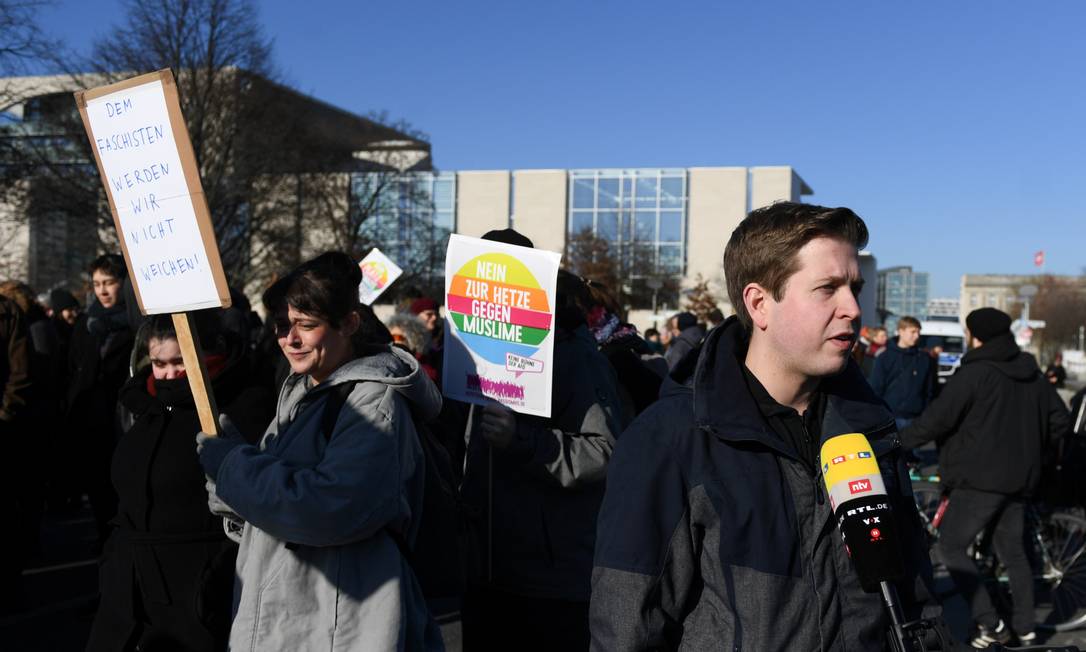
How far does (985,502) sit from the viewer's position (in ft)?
22.8

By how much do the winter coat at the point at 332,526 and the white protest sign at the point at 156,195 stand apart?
595mm

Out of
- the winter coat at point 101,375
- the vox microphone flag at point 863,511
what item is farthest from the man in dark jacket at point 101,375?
the vox microphone flag at point 863,511

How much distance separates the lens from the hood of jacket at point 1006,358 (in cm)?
695

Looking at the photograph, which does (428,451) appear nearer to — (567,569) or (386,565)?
(386,565)

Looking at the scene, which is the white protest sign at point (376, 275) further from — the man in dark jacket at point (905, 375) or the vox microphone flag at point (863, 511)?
the man in dark jacket at point (905, 375)

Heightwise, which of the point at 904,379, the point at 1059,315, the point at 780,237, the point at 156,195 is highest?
the point at 156,195

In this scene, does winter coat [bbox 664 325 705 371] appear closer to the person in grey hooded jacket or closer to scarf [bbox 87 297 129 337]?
scarf [bbox 87 297 129 337]

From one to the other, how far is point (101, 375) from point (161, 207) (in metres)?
4.50

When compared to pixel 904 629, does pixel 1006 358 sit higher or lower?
higher

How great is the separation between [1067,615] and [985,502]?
1.29m

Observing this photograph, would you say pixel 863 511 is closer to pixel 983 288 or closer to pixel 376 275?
pixel 376 275

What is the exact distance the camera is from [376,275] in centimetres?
889

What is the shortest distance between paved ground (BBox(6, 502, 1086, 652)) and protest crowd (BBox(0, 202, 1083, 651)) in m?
2.32

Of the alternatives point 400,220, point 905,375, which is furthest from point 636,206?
point 905,375
